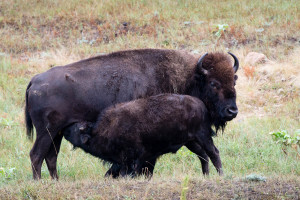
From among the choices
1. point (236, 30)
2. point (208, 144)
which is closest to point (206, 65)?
point (208, 144)

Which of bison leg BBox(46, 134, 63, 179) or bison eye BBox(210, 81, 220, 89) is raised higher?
bison eye BBox(210, 81, 220, 89)

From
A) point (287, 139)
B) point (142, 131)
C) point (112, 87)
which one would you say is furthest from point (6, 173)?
point (287, 139)

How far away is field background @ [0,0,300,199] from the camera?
563 cm

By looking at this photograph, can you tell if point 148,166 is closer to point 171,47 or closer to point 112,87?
point 112,87

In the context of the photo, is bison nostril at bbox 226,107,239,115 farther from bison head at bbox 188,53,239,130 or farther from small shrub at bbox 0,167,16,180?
small shrub at bbox 0,167,16,180

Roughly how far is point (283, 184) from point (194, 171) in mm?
2389


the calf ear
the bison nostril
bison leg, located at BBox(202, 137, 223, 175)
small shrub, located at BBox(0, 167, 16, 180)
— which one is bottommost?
small shrub, located at BBox(0, 167, 16, 180)

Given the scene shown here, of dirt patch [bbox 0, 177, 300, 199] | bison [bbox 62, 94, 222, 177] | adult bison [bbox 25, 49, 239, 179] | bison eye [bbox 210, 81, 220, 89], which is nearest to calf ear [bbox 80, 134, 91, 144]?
bison [bbox 62, 94, 222, 177]

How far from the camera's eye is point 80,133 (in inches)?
272

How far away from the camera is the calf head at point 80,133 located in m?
6.88

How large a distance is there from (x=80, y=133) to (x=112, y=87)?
0.91 metres

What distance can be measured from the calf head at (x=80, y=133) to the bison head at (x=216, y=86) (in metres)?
1.86

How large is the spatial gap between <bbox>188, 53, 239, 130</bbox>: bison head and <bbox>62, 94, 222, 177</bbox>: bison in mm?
490

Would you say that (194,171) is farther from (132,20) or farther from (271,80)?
(132,20)
